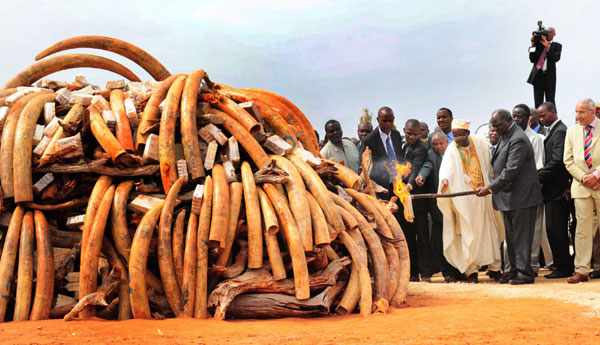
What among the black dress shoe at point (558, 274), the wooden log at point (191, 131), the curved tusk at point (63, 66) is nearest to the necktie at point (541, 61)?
the black dress shoe at point (558, 274)

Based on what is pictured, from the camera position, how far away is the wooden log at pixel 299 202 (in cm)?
491

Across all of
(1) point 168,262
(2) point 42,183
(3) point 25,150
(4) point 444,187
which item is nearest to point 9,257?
(2) point 42,183

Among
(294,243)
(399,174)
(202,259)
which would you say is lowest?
(202,259)

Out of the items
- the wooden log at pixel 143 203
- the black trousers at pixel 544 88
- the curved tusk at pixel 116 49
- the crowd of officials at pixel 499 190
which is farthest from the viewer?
the black trousers at pixel 544 88

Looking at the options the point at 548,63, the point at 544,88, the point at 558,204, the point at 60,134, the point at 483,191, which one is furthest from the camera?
the point at 544,88

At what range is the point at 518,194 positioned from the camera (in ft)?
26.2

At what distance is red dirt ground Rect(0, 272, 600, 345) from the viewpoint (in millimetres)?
3768

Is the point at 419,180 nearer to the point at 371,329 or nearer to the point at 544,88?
the point at 371,329

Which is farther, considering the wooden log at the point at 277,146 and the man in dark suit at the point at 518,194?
the man in dark suit at the point at 518,194

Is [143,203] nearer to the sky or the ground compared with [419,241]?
nearer to the sky

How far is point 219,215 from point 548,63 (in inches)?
398

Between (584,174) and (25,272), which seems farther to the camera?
(584,174)

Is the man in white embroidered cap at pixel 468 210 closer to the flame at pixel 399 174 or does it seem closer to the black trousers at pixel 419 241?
the black trousers at pixel 419 241

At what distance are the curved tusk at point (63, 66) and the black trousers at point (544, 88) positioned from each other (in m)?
8.65
